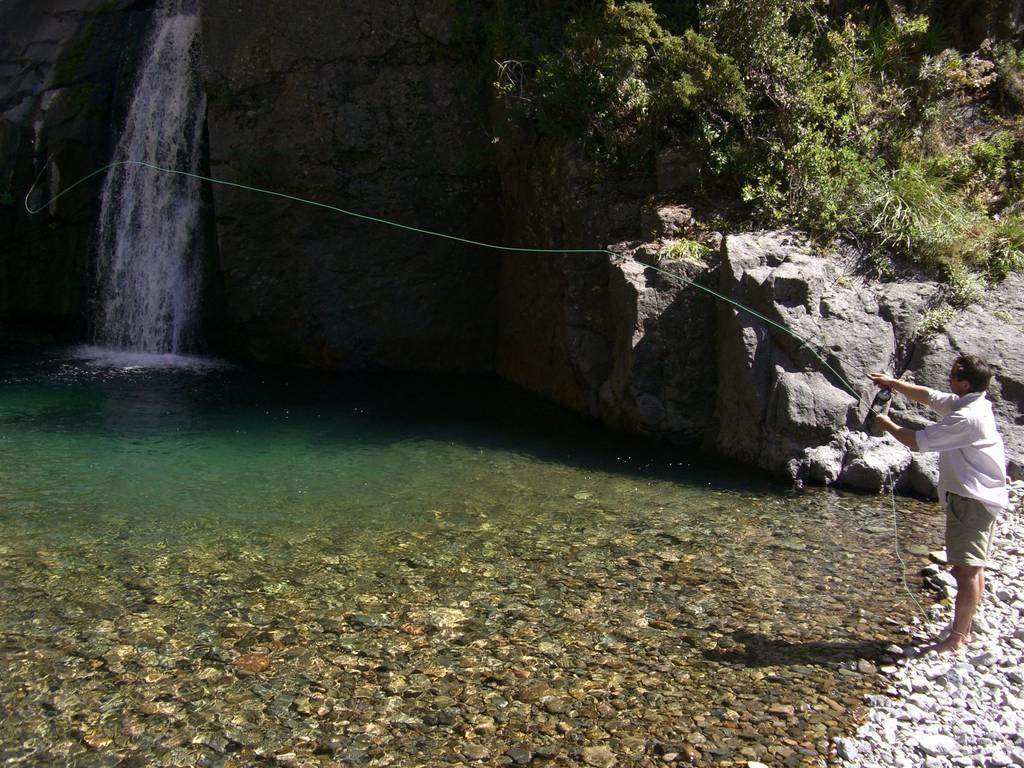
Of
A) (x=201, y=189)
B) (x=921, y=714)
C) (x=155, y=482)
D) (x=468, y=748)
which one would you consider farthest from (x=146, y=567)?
(x=201, y=189)

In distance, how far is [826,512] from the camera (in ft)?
22.5

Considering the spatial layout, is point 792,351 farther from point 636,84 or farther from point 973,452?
point 636,84

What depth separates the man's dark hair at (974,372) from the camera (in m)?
4.69

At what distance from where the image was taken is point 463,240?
10.3 metres

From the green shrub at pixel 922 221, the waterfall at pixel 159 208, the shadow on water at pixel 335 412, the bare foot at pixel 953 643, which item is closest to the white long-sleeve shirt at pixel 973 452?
the bare foot at pixel 953 643

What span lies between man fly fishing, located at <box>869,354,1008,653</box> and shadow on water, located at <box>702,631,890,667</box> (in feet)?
1.18

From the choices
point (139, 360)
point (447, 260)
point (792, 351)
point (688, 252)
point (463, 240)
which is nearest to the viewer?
point (792, 351)

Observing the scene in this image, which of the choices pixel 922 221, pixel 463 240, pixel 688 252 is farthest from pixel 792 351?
pixel 463 240

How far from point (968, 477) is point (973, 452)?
4.7 inches

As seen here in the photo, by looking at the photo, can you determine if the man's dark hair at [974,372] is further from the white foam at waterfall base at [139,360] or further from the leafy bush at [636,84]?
the white foam at waterfall base at [139,360]

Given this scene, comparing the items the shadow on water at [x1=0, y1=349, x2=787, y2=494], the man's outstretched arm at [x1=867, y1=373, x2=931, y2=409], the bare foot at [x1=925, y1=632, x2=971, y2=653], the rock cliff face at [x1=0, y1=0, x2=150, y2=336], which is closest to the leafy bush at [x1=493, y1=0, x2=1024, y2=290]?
the shadow on water at [x1=0, y1=349, x2=787, y2=494]

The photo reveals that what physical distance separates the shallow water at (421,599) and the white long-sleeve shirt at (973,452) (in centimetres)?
89

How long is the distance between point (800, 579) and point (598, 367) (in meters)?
3.70

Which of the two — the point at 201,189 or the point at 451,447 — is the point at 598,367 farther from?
the point at 201,189
